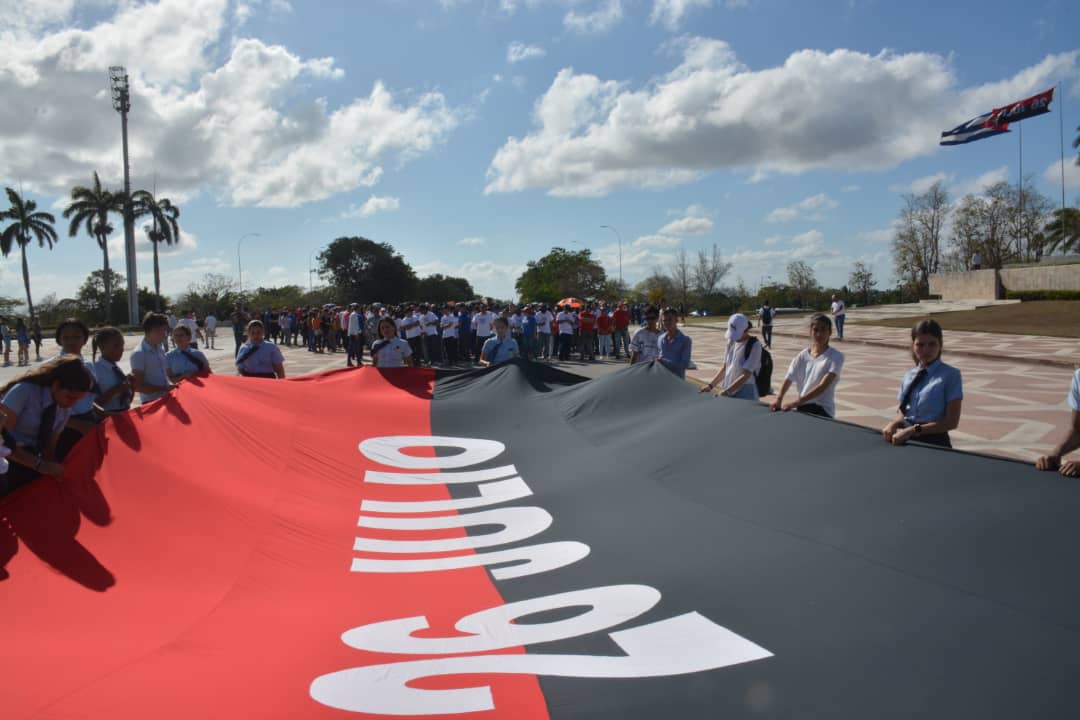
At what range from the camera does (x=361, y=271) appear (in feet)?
290

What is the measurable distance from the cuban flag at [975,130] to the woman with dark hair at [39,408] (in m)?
55.3

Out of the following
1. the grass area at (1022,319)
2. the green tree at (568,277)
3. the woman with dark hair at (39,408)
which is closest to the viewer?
the woman with dark hair at (39,408)

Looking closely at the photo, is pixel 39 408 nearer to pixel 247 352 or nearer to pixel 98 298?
pixel 247 352

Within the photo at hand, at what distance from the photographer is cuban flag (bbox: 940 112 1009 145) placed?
45.4 metres

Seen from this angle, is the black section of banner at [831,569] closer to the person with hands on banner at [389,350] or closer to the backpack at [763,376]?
the backpack at [763,376]

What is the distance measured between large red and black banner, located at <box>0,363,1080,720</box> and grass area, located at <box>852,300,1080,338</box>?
30.2 metres

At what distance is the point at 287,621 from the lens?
3.39 metres

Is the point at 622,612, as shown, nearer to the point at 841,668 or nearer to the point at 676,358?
the point at 841,668

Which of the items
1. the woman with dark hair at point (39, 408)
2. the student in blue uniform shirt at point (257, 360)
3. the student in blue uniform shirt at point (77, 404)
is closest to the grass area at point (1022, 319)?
the student in blue uniform shirt at point (257, 360)

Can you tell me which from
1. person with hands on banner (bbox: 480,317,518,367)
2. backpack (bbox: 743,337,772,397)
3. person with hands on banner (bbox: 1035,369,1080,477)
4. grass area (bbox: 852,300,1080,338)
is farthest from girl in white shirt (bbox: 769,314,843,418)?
grass area (bbox: 852,300,1080,338)

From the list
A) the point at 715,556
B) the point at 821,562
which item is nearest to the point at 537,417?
the point at 715,556

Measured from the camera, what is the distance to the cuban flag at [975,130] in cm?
4541

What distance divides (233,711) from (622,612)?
173 cm

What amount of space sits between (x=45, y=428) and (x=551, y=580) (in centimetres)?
320
